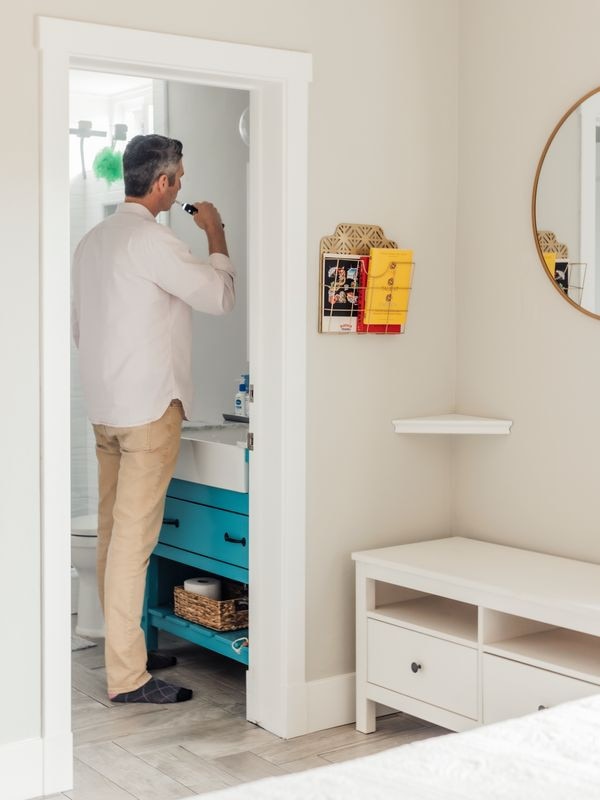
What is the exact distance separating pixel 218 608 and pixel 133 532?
45 cm

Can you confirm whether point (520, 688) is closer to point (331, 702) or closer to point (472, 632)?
point (472, 632)

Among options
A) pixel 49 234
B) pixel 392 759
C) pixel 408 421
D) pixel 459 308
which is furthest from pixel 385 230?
pixel 392 759

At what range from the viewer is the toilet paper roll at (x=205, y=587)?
153 inches

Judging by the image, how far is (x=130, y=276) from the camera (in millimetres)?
3465

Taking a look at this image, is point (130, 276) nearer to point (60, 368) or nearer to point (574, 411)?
point (60, 368)

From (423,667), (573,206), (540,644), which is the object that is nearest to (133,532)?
(423,667)

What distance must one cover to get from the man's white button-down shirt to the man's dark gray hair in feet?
0.37

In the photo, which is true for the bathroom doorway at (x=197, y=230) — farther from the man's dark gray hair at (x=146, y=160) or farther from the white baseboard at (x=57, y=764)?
the white baseboard at (x=57, y=764)

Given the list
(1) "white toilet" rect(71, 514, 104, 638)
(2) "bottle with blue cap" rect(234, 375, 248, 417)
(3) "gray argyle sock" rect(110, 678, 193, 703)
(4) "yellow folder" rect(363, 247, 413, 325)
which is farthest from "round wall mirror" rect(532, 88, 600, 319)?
(1) "white toilet" rect(71, 514, 104, 638)

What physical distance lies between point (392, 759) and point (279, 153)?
206 centimetres

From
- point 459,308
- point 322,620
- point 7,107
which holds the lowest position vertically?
point 322,620

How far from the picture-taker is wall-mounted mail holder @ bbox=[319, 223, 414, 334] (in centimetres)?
332

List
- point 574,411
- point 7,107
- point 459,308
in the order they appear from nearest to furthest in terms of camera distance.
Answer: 1. point 7,107
2. point 574,411
3. point 459,308

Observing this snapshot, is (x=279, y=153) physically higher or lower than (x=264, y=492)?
higher
